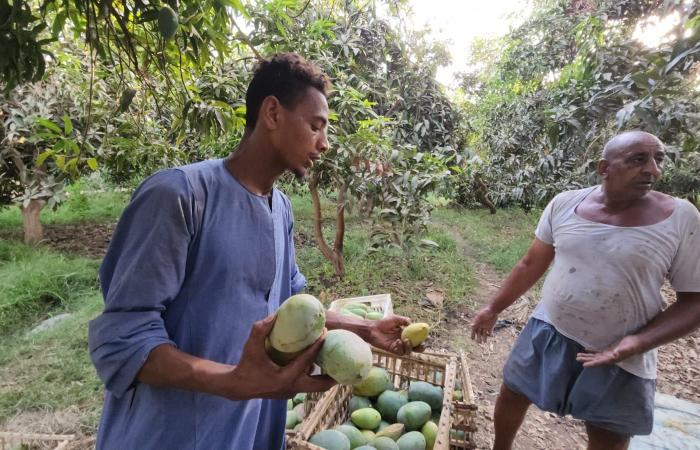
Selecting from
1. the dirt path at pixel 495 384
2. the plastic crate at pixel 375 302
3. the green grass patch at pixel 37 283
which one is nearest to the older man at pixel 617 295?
the dirt path at pixel 495 384

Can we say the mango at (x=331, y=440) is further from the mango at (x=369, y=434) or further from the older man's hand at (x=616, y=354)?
the older man's hand at (x=616, y=354)

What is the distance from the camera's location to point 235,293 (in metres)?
1.06

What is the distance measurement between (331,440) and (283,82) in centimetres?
151

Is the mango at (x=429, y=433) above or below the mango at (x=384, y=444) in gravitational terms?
below

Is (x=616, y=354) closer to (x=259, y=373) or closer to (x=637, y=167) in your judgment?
(x=637, y=167)

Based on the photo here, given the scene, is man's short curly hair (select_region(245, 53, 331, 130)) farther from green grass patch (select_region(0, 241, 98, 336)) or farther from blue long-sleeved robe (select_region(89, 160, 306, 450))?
green grass patch (select_region(0, 241, 98, 336))

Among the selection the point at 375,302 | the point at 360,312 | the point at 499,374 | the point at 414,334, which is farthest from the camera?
the point at 499,374

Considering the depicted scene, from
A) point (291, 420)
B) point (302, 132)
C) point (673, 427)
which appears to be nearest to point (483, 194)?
point (673, 427)

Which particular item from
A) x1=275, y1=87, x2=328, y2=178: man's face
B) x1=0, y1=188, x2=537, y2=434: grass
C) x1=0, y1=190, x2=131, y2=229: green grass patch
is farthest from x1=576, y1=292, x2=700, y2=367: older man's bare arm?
x1=0, y1=190, x2=131, y2=229: green grass patch

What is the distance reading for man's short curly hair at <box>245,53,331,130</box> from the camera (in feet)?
3.93

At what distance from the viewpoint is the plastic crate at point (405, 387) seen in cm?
178

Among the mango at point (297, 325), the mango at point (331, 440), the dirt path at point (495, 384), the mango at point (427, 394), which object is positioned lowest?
the dirt path at point (495, 384)

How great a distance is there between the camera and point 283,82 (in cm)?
121

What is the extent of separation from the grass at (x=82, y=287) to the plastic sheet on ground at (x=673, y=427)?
1.86 metres
